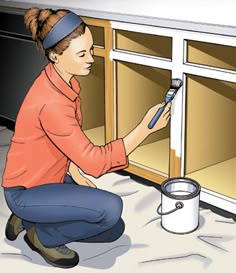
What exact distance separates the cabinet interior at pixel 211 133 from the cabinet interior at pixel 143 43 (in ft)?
1.10

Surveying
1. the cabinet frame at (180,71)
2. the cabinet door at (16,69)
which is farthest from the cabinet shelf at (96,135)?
the cabinet frame at (180,71)

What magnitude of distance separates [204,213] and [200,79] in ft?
A: 1.81

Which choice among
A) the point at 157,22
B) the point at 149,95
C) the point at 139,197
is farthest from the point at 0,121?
the point at 157,22

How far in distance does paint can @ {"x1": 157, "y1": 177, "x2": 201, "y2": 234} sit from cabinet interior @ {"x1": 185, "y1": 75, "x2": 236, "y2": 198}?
0.67 feet

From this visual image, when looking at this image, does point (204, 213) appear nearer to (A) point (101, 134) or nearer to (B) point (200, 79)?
(B) point (200, 79)

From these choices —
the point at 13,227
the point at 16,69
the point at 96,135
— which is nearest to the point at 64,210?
the point at 13,227

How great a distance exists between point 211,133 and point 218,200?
35cm

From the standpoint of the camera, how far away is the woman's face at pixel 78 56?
1959 millimetres

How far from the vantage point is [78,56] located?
77.9 inches

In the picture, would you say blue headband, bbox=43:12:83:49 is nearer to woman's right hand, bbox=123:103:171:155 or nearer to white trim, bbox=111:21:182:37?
woman's right hand, bbox=123:103:171:155

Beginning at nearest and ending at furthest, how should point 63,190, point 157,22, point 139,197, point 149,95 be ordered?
point 63,190
point 157,22
point 139,197
point 149,95

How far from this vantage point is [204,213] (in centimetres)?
251

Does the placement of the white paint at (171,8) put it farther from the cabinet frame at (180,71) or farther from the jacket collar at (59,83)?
the jacket collar at (59,83)

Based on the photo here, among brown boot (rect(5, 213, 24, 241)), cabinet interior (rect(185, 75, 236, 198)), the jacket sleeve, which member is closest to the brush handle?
the jacket sleeve
